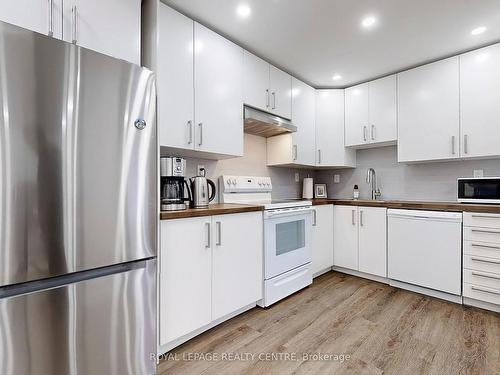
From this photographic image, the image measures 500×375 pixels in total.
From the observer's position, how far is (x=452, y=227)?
2.36 metres

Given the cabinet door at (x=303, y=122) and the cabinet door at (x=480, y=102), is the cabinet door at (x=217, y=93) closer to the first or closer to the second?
the cabinet door at (x=303, y=122)

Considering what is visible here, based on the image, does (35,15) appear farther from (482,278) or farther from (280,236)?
(482,278)

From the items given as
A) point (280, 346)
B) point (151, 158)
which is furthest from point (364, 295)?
point (151, 158)

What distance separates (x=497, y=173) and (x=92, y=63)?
348cm

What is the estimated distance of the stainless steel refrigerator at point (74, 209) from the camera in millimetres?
970

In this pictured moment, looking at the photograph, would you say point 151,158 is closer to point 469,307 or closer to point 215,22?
point 215,22

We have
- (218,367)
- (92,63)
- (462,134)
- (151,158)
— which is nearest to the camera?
(92,63)

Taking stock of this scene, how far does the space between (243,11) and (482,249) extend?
2755mm

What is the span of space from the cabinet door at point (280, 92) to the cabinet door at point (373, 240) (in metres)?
1.43

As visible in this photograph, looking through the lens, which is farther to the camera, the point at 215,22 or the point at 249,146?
the point at 249,146

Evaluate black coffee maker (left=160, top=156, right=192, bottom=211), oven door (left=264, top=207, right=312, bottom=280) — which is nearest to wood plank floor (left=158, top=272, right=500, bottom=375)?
oven door (left=264, top=207, right=312, bottom=280)

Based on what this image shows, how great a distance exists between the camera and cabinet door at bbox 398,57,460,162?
2.58 meters

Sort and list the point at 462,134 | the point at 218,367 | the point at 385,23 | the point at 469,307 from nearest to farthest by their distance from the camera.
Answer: the point at 218,367
the point at 385,23
the point at 469,307
the point at 462,134

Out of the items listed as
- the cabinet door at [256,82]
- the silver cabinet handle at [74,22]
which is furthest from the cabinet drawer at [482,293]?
the silver cabinet handle at [74,22]
